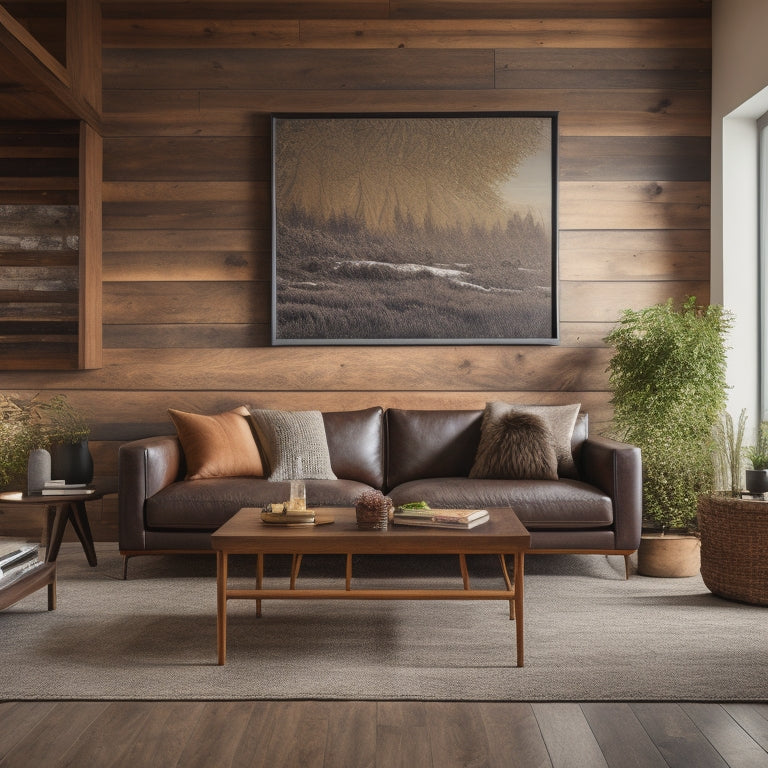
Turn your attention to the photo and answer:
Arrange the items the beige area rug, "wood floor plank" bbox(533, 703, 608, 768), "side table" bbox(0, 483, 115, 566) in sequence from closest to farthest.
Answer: "wood floor plank" bbox(533, 703, 608, 768) → the beige area rug → "side table" bbox(0, 483, 115, 566)

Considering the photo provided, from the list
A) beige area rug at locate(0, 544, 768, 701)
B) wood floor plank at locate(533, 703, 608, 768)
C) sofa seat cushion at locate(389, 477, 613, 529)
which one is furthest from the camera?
sofa seat cushion at locate(389, 477, 613, 529)

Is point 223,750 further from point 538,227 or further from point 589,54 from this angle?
point 589,54

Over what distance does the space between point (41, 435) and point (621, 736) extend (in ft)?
11.8

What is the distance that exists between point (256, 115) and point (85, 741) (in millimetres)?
3698

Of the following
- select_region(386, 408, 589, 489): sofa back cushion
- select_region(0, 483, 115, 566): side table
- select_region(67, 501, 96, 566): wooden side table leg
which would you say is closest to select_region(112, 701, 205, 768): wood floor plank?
select_region(0, 483, 115, 566): side table

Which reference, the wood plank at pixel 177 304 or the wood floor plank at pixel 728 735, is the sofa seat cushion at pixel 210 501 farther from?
the wood floor plank at pixel 728 735

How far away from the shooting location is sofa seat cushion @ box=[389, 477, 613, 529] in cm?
384

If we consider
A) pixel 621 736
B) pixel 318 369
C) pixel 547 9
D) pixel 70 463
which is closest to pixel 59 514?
pixel 70 463

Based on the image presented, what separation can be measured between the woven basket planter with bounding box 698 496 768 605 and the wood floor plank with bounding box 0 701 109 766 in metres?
2.48

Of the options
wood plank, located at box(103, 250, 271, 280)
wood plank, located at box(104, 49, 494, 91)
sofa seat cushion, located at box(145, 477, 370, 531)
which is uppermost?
wood plank, located at box(104, 49, 494, 91)

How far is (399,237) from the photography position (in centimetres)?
487

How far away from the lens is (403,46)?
193 inches

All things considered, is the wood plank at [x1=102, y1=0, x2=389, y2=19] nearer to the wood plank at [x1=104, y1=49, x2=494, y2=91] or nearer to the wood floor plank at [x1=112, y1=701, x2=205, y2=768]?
the wood plank at [x1=104, y1=49, x2=494, y2=91]

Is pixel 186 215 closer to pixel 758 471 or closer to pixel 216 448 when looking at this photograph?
pixel 216 448
